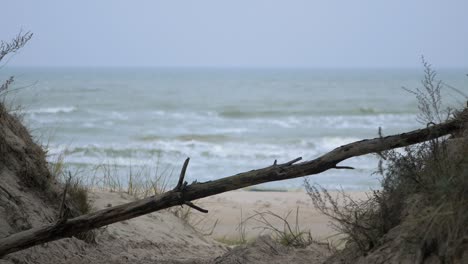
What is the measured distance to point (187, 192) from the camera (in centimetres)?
427

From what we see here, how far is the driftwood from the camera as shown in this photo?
425 centimetres

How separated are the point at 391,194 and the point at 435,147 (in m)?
0.43

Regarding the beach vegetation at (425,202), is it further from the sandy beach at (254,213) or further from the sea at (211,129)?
the sea at (211,129)

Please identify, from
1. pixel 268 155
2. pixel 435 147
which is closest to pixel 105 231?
pixel 435 147

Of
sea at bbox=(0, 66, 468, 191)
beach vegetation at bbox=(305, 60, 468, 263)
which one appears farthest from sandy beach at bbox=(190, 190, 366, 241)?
beach vegetation at bbox=(305, 60, 468, 263)

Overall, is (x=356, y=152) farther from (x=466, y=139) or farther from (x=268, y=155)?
(x=268, y=155)

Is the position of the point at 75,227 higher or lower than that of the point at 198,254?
higher

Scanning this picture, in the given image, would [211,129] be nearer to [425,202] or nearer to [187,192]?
[187,192]

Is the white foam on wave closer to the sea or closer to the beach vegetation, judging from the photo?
the sea

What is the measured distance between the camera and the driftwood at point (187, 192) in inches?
167

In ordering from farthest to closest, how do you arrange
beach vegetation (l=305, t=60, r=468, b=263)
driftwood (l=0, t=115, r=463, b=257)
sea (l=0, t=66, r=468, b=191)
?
1. sea (l=0, t=66, r=468, b=191)
2. driftwood (l=0, t=115, r=463, b=257)
3. beach vegetation (l=305, t=60, r=468, b=263)

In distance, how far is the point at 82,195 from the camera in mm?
6191

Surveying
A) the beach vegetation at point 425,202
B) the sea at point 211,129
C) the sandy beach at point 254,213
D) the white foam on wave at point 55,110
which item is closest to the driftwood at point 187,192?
the beach vegetation at point 425,202

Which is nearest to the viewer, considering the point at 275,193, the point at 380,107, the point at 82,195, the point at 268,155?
the point at 82,195
